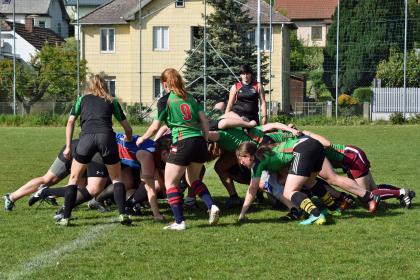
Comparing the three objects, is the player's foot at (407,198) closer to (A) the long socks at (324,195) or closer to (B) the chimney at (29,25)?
(A) the long socks at (324,195)

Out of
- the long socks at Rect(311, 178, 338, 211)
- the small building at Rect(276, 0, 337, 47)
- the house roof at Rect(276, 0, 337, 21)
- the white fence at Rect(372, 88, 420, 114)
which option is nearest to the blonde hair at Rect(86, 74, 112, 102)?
the long socks at Rect(311, 178, 338, 211)

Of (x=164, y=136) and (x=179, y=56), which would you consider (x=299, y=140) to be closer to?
(x=164, y=136)

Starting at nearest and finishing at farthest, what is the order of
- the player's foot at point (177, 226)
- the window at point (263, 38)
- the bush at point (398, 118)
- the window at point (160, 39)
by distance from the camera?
the player's foot at point (177, 226) → the bush at point (398, 118) → the window at point (263, 38) → the window at point (160, 39)

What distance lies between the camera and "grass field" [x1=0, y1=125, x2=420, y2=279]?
20.0ft

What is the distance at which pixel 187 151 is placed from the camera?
813 cm

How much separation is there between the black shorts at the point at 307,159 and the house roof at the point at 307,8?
6308cm

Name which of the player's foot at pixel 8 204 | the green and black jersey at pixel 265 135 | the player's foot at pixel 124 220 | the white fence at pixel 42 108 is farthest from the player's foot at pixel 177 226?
the white fence at pixel 42 108

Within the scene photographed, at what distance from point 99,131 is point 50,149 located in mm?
11649

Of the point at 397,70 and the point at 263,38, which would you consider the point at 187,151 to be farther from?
the point at 263,38

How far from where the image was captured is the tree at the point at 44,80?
36.0m

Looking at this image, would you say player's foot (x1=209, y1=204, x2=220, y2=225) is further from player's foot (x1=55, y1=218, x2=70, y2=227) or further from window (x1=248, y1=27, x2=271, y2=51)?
window (x1=248, y1=27, x2=271, y2=51)

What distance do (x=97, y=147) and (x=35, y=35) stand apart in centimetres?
4273

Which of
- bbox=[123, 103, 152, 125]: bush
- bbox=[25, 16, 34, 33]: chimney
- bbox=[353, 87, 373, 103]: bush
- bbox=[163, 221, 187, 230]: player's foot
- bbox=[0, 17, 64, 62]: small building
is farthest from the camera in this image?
bbox=[25, 16, 34, 33]: chimney

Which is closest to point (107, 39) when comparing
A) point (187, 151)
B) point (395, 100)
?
point (395, 100)
